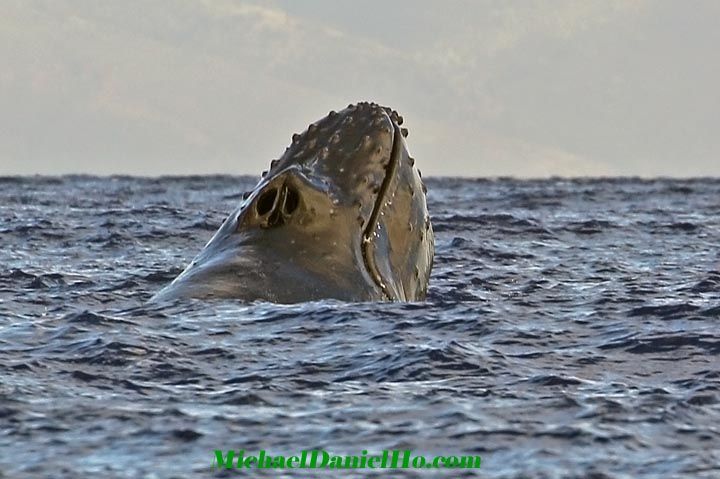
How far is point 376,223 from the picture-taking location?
40.2 ft

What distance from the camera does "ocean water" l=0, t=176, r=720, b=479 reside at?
8.60 m

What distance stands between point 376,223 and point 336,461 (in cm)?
408

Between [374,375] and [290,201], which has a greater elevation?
[290,201]

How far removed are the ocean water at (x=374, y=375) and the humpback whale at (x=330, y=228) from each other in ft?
0.67

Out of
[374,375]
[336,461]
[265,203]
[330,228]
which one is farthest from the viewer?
[265,203]

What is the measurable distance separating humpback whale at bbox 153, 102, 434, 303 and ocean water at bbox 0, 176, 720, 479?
20cm

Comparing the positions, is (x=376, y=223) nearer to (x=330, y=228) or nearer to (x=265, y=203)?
(x=330, y=228)

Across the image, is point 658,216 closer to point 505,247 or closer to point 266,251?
point 505,247

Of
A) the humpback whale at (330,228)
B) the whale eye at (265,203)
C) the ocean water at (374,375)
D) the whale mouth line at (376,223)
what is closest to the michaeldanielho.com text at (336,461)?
the ocean water at (374,375)

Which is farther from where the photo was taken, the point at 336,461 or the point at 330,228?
the point at 330,228

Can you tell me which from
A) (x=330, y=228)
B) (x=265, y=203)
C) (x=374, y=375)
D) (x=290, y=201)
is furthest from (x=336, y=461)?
(x=265, y=203)

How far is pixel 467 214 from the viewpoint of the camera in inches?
1217

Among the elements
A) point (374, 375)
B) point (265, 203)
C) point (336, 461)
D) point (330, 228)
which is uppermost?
point (265, 203)

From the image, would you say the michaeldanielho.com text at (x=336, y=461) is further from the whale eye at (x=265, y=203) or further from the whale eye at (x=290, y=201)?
the whale eye at (x=265, y=203)
